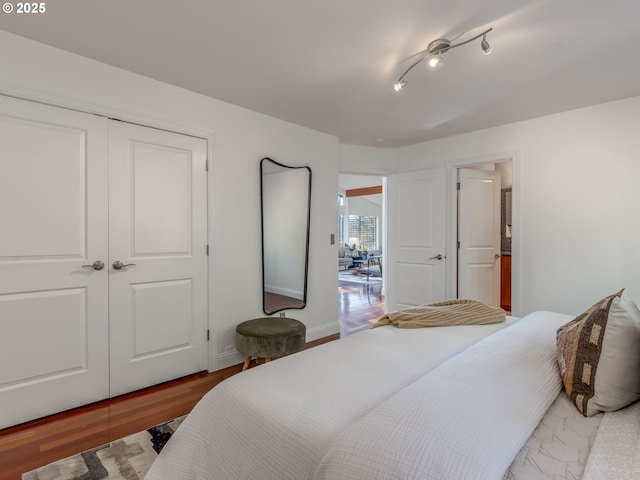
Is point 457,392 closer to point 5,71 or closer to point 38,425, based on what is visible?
point 38,425

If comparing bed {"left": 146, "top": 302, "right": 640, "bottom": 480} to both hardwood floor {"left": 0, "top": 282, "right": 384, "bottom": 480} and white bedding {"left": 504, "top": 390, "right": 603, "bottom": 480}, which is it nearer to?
white bedding {"left": 504, "top": 390, "right": 603, "bottom": 480}

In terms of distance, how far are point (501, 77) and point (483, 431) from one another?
247 centimetres

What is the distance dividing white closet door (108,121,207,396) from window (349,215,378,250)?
9130 millimetres

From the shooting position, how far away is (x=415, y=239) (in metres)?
4.14

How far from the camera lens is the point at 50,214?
2.07m

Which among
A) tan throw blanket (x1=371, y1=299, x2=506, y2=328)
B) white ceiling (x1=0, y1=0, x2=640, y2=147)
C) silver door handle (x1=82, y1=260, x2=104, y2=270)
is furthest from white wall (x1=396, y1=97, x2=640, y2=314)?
silver door handle (x1=82, y1=260, x2=104, y2=270)

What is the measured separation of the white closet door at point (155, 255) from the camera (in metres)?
2.34

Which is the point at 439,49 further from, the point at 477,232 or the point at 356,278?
the point at 356,278

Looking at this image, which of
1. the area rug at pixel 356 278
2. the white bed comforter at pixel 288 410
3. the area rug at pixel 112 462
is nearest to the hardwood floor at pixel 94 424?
the area rug at pixel 112 462

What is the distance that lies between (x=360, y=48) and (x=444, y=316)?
Answer: 5.54 ft

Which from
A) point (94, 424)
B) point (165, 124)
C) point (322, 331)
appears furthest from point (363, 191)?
point (94, 424)

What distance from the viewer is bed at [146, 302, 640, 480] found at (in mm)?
764

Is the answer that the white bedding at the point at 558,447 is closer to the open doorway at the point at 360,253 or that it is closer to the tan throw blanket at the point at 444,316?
the tan throw blanket at the point at 444,316

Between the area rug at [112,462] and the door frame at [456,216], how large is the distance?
10.5 feet
